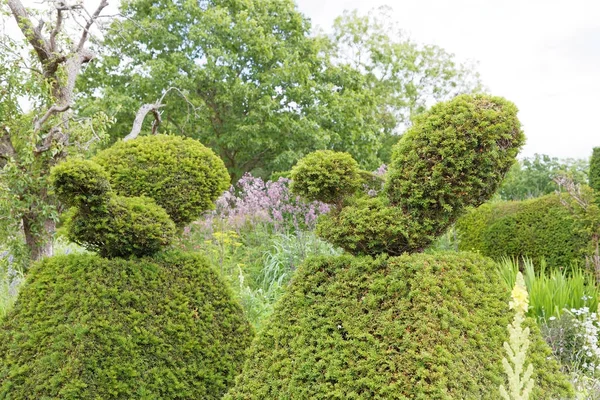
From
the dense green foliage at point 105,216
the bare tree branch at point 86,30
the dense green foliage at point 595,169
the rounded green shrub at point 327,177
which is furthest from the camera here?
the dense green foliage at point 595,169

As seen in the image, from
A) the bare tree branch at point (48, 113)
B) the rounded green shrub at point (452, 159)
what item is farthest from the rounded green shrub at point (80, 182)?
the bare tree branch at point (48, 113)

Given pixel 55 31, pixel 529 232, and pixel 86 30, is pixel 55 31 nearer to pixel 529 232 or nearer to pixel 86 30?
pixel 86 30

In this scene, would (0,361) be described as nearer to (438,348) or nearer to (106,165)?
(106,165)

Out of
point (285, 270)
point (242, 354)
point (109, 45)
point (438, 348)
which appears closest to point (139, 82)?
point (109, 45)

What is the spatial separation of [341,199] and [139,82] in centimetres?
1567

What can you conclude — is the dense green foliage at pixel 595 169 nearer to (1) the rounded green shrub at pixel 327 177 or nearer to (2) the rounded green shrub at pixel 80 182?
(1) the rounded green shrub at pixel 327 177

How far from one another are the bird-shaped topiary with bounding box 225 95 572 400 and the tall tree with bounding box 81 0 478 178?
1399 cm

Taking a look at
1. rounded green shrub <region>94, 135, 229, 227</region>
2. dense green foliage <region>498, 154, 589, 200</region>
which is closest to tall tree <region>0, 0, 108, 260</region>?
rounded green shrub <region>94, 135, 229, 227</region>

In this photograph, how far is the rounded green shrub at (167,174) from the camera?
14.3 ft

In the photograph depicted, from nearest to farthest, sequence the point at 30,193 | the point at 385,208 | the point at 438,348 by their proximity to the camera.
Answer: the point at 438,348 → the point at 385,208 → the point at 30,193

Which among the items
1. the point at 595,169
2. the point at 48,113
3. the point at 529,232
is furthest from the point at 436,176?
the point at 529,232

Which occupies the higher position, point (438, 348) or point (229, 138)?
point (229, 138)

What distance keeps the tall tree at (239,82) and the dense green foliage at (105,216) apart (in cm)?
1344

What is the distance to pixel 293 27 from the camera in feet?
67.0
